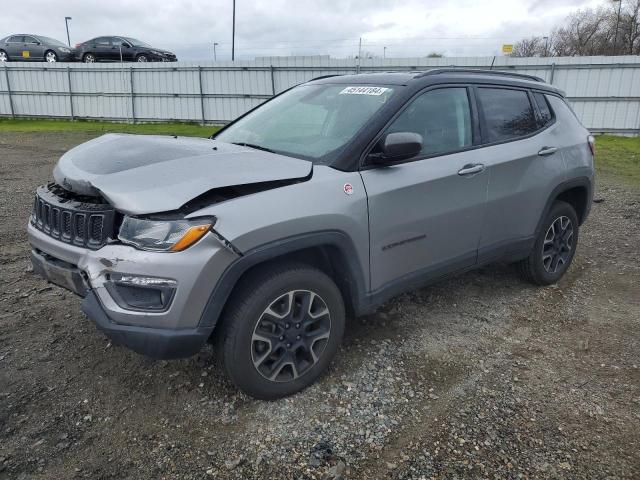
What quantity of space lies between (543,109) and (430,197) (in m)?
1.85

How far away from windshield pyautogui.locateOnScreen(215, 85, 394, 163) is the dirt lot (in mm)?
1382

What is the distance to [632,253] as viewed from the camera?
5.61 meters

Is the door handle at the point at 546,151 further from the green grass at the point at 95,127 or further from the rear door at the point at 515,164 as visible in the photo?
the green grass at the point at 95,127

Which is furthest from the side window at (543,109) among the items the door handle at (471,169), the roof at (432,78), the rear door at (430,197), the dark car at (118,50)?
the dark car at (118,50)

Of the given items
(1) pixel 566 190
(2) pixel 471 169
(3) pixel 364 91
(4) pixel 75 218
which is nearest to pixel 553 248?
(1) pixel 566 190

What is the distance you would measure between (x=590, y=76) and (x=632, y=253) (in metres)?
12.5

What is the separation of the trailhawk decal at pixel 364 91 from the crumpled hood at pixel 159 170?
33.0 inches

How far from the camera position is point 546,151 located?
4.16 metres

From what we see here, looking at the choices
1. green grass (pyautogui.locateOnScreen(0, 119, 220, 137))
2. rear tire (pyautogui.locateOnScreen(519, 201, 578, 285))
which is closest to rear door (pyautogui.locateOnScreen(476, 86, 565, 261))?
rear tire (pyautogui.locateOnScreen(519, 201, 578, 285))

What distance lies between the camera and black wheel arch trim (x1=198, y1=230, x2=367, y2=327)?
2457 millimetres

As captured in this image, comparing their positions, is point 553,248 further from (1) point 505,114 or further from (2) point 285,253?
(2) point 285,253

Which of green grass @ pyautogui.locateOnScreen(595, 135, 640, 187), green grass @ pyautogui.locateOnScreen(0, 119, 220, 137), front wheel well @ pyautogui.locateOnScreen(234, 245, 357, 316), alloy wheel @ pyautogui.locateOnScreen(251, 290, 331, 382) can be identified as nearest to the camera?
alloy wheel @ pyautogui.locateOnScreen(251, 290, 331, 382)

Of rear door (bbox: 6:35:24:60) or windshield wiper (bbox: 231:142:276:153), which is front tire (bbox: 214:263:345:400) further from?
rear door (bbox: 6:35:24:60)

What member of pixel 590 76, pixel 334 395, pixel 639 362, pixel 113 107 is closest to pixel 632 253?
pixel 639 362
